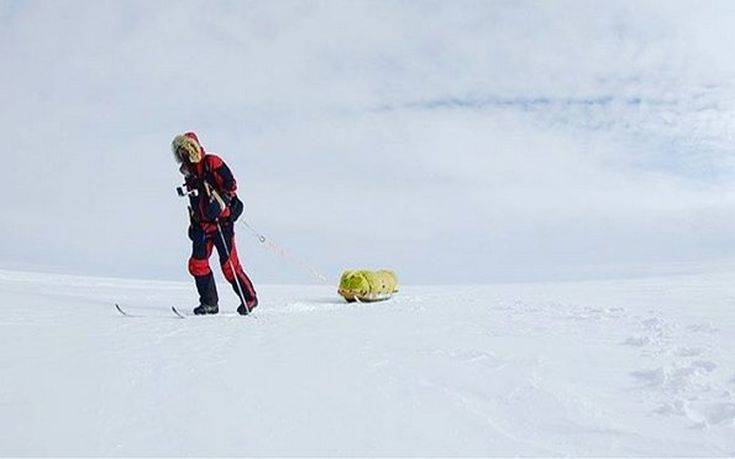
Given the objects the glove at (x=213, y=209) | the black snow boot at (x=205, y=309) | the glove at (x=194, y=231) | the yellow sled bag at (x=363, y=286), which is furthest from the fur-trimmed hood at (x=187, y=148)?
the yellow sled bag at (x=363, y=286)

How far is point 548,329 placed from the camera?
17.2 ft

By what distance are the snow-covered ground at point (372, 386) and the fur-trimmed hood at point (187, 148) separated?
2047 millimetres

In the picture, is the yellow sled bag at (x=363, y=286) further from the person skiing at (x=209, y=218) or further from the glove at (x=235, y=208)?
the glove at (x=235, y=208)

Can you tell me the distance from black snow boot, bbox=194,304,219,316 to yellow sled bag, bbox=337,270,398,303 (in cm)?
237

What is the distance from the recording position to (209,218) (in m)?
7.25

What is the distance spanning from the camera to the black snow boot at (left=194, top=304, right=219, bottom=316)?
23.3 ft

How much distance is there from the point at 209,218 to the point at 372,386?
4.29 m

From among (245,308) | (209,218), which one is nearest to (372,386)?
(245,308)

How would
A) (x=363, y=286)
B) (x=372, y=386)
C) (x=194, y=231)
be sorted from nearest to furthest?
(x=372, y=386), (x=194, y=231), (x=363, y=286)

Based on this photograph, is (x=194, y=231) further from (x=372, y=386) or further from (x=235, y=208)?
(x=372, y=386)

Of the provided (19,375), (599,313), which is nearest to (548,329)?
(599,313)

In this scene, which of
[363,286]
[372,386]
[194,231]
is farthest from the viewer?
[363,286]

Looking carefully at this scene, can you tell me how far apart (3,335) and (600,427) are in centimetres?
422

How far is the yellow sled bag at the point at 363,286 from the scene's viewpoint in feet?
29.8
